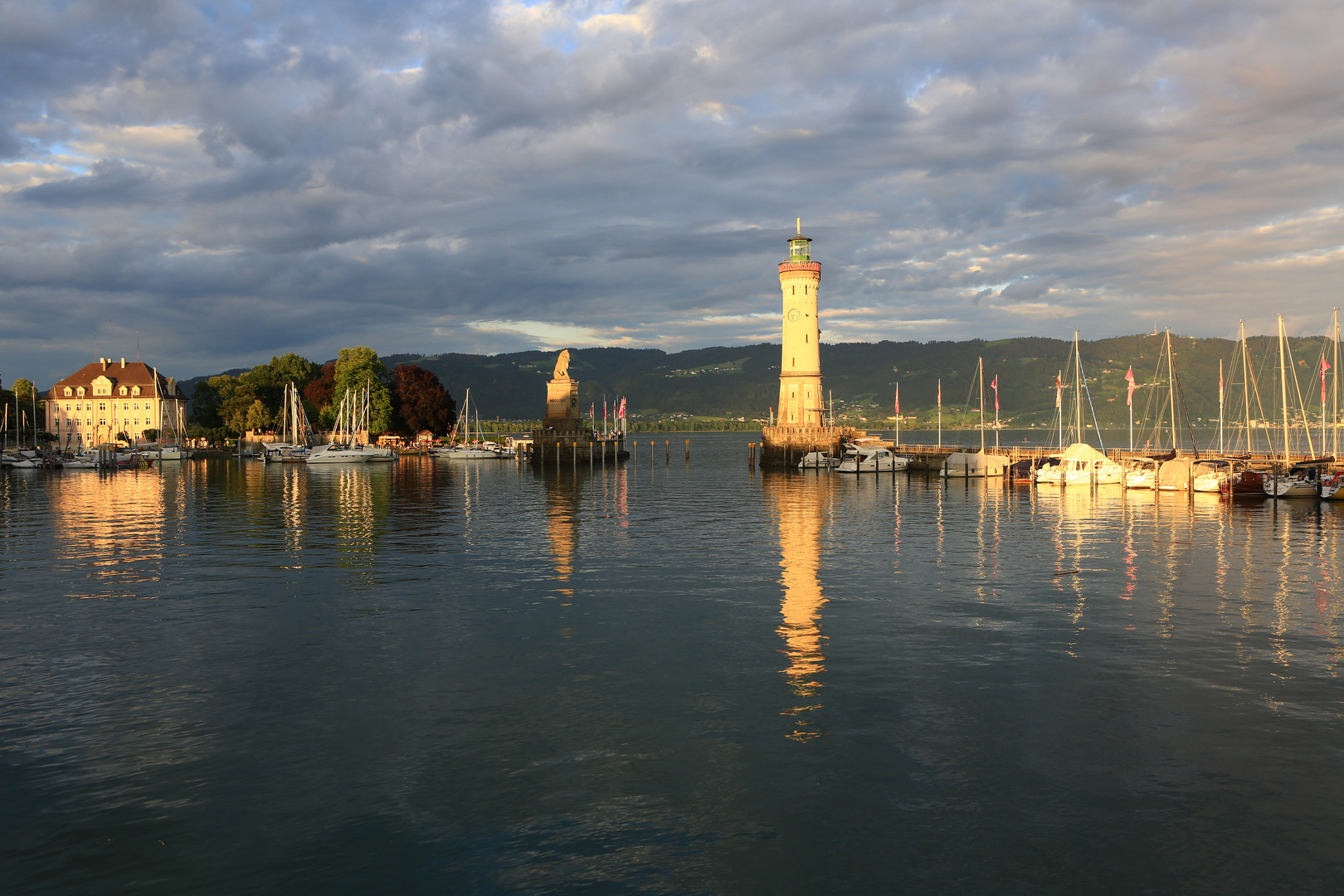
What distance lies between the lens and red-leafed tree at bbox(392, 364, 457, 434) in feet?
513

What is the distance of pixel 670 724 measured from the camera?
16.3 meters

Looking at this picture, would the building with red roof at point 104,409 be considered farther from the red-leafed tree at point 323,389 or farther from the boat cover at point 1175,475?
the boat cover at point 1175,475

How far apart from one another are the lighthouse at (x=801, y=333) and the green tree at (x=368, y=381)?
6836cm

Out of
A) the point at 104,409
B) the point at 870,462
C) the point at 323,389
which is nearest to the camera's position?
the point at 870,462

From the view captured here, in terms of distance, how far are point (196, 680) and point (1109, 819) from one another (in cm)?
1776

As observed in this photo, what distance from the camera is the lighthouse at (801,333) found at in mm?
115875

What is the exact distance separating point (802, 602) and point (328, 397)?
146402 millimetres

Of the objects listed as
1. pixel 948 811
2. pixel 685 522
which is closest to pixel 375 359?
pixel 685 522

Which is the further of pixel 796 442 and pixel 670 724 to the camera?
pixel 796 442

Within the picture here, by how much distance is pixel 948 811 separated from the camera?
12719 mm

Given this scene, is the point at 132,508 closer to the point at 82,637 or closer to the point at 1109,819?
the point at 82,637

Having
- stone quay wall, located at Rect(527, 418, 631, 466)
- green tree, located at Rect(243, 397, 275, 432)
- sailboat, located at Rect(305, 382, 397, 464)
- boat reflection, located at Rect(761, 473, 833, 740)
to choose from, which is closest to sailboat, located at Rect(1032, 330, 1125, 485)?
boat reflection, located at Rect(761, 473, 833, 740)

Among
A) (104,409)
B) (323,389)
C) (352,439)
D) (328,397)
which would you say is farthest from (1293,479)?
(104,409)

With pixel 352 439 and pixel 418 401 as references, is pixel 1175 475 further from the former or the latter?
pixel 418 401
